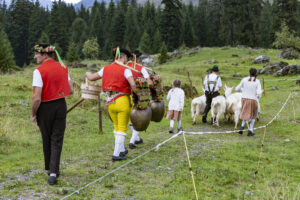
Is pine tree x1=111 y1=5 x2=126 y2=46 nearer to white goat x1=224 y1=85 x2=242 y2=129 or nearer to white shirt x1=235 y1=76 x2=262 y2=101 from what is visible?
white goat x1=224 y1=85 x2=242 y2=129

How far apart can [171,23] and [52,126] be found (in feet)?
203

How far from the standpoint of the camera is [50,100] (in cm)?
456

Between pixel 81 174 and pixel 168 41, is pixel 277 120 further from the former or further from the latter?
pixel 168 41

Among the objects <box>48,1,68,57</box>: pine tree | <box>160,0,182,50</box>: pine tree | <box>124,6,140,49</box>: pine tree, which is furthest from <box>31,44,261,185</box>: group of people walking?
<box>124,6,140,49</box>: pine tree

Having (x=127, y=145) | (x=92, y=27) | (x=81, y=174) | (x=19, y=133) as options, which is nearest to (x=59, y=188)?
(x=81, y=174)

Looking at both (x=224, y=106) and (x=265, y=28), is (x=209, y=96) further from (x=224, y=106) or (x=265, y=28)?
(x=265, y=28)

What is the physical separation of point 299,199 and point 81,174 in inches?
143

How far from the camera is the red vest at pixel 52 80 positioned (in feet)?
14.6

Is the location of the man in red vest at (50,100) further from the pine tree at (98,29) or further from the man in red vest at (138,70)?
the pine tree at (98,29)

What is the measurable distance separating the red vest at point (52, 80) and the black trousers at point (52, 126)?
13 centimetres

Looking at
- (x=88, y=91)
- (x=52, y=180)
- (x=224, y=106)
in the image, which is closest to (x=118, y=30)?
(x=224, y=106)

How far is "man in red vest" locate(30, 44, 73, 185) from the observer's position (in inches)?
175

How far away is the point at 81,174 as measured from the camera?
16.9ft

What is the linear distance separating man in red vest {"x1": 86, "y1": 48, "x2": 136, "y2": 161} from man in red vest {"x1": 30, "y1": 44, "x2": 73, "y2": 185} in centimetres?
92
